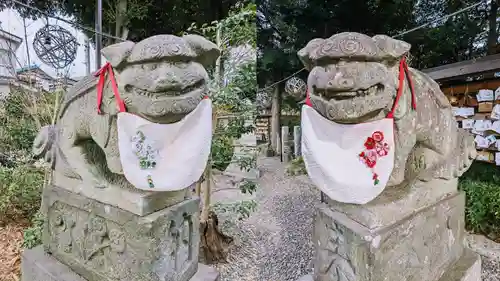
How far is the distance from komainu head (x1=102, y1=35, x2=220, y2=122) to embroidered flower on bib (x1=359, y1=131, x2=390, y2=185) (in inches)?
24.7

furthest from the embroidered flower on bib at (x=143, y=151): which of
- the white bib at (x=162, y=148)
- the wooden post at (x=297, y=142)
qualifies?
the wooden post at (x=297, y=142)

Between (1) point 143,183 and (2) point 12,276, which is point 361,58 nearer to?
(1) point 143,183

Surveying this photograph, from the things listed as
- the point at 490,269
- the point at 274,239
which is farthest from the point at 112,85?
the point at 490,269

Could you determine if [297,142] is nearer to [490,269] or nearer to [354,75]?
[490,269]

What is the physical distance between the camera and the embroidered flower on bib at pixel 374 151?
Answer: 3.29ft

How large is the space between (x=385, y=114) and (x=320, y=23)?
14.9 feet

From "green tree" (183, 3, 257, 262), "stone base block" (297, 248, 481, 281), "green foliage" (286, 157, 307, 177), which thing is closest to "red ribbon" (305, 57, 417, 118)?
"stone base block" (297, 248, 481, 281)

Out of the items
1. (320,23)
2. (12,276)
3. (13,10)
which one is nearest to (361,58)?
(12,276)

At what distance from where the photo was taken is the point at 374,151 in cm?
101

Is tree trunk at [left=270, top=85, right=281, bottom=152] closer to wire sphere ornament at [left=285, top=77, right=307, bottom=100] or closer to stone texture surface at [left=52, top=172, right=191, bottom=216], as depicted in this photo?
wire sphere ornament at [left=285, top=77, right=307, bottom=100]

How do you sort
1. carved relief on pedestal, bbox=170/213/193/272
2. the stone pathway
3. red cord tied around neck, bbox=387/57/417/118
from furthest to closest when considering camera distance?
1. the stone pathway
2. carved relief on pedestal, bbox=170/213/193/272
3. red cord tied around neck, bbox=387/57/417/118

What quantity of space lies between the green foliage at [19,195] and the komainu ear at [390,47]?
304 centimetres

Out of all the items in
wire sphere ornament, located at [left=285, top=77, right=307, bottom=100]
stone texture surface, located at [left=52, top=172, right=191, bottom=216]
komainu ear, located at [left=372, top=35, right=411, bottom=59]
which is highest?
wire sphere ornament, located at [left=285, top=77, right=307, bottom=100]

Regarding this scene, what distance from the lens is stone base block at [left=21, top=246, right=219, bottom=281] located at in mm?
1566
